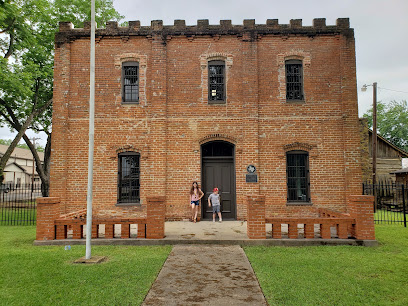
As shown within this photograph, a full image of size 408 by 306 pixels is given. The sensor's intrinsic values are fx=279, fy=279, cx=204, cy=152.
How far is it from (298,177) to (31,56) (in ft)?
58.4

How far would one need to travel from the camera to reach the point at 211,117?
11.8m

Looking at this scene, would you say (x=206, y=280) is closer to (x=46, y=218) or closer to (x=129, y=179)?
(x=46, y=218)

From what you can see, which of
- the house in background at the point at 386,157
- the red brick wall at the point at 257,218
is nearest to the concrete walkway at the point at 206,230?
the red brick wall at the point at 257,218

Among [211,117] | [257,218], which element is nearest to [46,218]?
[257,218]

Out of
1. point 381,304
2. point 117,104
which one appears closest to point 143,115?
point 117,104

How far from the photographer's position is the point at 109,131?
463 inches

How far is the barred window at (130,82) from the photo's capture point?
12086 mm

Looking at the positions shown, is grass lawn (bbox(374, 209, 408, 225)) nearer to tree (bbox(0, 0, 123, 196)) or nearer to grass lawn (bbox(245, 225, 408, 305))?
grass lawn (bbox(245, 225, 408, 305))

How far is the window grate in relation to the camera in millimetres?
12102

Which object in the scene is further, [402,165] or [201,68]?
[402,165]

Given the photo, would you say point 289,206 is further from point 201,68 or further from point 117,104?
point 117,104

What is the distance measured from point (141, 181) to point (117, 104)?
135 inches

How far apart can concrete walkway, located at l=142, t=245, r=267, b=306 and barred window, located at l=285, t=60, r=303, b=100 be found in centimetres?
752

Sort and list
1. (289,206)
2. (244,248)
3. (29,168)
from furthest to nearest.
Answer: (29,168) < (289,206) < (244,248)
